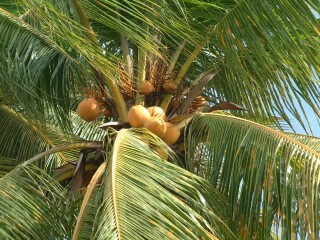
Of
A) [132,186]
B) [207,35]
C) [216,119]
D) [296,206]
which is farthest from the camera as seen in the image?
[207,35]

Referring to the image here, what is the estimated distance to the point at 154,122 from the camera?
4.94 metres

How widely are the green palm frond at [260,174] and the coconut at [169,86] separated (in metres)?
0.37

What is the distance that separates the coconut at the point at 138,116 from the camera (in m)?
4.95

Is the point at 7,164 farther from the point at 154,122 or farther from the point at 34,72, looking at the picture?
the point at 154,122

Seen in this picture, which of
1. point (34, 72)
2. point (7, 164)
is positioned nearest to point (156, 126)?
point (34, 72)

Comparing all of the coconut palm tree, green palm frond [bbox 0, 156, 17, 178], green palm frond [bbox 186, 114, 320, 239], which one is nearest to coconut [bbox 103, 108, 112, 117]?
the coconut palm tree

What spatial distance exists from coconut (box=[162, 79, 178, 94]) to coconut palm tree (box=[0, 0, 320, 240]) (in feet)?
0.10

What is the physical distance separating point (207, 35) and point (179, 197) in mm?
1517

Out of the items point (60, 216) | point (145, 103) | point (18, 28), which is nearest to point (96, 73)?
point (145, 103)

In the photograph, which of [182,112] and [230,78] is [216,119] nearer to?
[182,112]

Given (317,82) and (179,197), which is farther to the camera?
(317,82)

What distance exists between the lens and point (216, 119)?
5.03m

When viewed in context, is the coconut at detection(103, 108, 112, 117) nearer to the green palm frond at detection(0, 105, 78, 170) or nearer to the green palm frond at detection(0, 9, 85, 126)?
the green palm frond at detection(0, 9, 85, 126)

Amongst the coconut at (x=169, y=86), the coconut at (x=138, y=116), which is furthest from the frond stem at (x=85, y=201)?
the coconut at (x=169, y=86)
